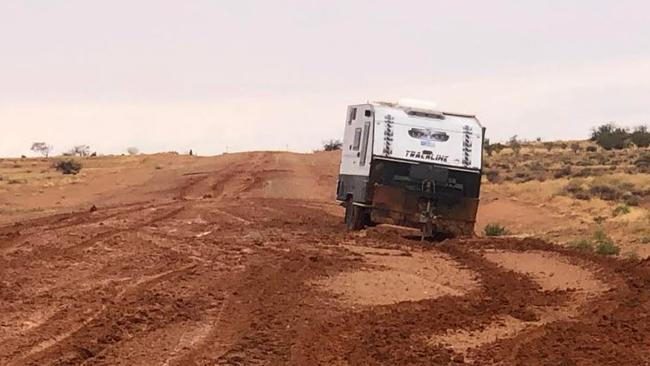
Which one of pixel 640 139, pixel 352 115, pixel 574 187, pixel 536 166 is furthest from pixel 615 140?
pixel 352 115

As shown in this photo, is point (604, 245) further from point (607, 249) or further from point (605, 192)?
point (605, 192)

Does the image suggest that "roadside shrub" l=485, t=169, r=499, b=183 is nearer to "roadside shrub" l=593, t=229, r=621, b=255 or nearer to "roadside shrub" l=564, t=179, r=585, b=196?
"roadside shrub" l=564, t=179, r=585, b=196

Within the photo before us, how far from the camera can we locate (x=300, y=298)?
13047 millimetres

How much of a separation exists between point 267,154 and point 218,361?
5564cm

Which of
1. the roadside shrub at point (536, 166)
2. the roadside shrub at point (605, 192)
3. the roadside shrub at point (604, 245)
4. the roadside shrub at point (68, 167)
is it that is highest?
the roadside shrub at point (536, 166)

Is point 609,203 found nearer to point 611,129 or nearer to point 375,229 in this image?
point 375,229

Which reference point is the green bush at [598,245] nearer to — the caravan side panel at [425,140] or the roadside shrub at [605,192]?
the caravan side panel at [425,140]

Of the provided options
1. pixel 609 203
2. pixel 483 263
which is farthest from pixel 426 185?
pixel 609 203

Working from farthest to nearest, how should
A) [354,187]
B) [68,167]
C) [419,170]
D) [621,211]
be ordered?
[68,167] < [621,211] < [354,187] < [419,170]

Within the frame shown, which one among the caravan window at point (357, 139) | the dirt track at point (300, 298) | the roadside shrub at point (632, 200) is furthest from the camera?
→ the roadside shrub at point (632, 200)

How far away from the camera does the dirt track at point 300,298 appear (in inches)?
390

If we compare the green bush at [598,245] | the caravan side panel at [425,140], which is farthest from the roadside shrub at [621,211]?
the caravan side panel at [425,140]

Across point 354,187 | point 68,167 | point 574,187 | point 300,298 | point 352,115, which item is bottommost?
point 300,298

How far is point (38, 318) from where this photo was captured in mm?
11250
